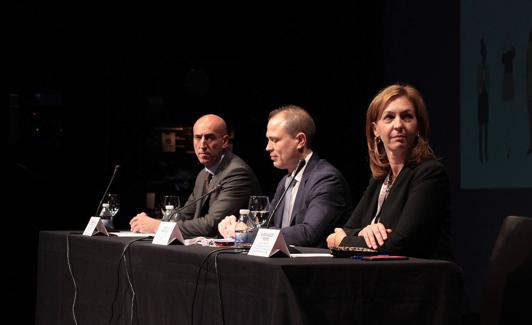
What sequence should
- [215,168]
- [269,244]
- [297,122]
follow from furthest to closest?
[215,168] → [297,122] → [269,244]

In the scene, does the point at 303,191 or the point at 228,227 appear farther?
the point at 303,191

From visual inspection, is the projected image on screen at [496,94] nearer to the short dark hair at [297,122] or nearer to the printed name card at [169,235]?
the short dark hair at [297,122]

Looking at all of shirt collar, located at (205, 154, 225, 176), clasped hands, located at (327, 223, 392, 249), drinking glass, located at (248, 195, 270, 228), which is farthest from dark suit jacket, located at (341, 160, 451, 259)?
shirt collar, located at (205, 154, 225, 176)

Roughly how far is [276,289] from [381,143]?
124cm

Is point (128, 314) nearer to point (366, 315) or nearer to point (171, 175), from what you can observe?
point (366, 315)

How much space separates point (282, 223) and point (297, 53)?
296cm

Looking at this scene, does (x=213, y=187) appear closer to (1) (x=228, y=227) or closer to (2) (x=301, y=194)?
(2) (x=301, y=194)

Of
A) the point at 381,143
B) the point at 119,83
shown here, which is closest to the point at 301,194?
the point at 381,143

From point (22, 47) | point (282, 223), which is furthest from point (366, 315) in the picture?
point (22, 47)

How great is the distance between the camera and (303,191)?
13.2 ft

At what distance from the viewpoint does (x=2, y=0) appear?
20.8 feet

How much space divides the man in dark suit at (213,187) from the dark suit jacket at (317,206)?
1.49 ft

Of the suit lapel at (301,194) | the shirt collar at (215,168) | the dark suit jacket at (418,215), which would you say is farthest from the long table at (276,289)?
the shirt collar at (215,168)

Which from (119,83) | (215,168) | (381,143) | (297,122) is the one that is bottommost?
(215,168)
